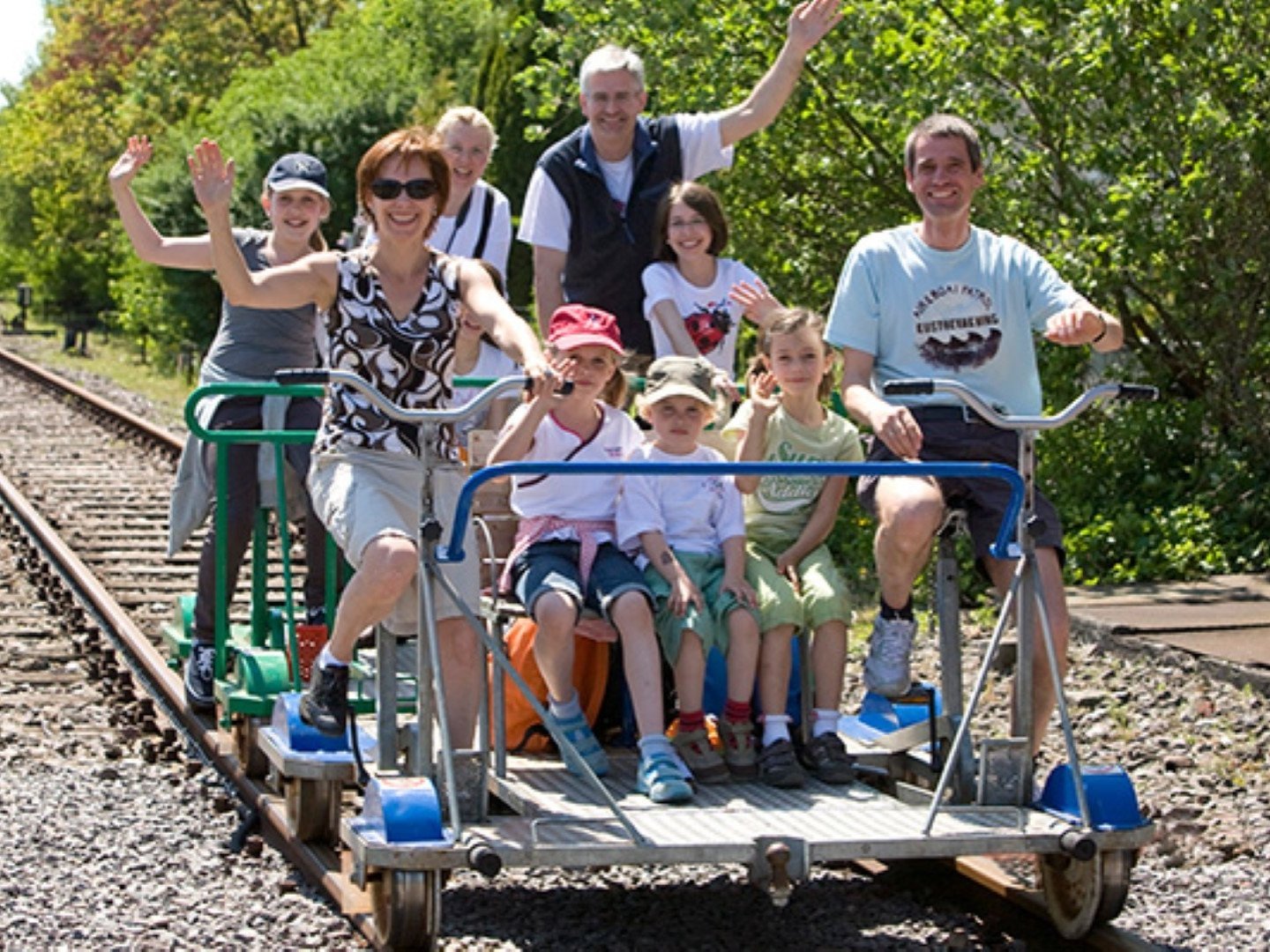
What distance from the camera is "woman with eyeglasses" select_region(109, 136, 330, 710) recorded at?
303 inches

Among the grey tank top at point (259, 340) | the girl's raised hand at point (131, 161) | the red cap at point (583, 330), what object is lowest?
the grey tank top at point (259, 340)

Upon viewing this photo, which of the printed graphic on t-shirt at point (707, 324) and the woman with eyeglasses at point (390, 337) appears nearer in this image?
the woman with eyeglasses at point (390, 337)

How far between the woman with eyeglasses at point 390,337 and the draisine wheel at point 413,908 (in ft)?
1.90

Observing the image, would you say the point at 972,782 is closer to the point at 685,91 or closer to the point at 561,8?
the point at 685,91

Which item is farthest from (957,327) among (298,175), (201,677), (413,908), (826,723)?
(201,677)

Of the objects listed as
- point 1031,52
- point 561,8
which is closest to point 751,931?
point 1031,52

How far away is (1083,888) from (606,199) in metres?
3.09

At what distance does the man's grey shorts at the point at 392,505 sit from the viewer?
224 inches

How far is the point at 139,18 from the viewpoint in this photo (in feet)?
181

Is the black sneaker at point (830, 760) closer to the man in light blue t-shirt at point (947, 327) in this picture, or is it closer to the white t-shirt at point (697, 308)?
the man in light blue t-shirt at point (947, 327)

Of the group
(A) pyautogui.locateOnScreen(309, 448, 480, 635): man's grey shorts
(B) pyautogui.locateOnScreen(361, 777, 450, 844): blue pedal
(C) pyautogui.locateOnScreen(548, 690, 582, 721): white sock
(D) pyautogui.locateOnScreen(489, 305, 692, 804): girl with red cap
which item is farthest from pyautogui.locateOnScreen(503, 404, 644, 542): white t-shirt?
(B) pyautogui.locateOnScreen(361, 777, 450, 844): blue pedal

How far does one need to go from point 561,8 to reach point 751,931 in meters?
10.4

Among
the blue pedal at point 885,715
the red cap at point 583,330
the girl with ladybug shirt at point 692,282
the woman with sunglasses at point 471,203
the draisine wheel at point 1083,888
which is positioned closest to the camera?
the draisine wheel at point 1083,888

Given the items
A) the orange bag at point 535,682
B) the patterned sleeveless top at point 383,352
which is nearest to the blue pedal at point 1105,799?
the orange bag at point 535,682
